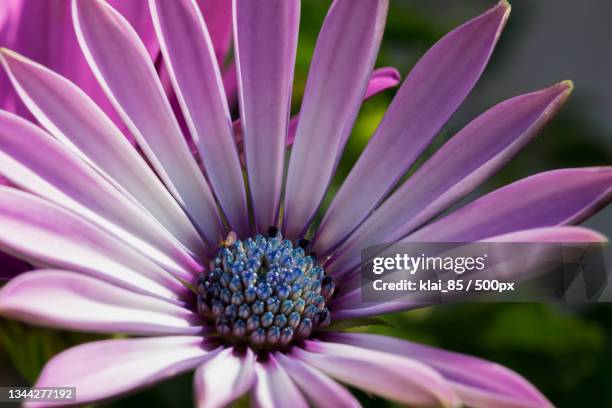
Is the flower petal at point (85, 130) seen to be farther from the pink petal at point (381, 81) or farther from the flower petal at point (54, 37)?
the pink petal at point (381, 81)

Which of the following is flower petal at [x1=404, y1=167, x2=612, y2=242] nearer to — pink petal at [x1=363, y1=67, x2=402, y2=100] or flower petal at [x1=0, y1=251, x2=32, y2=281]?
pink petal at [x1=363, y1=67, x2=402, y2=100]

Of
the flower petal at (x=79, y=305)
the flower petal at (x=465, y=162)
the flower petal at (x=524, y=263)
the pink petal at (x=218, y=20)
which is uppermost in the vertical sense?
the pink petal at (x=218, y=20)

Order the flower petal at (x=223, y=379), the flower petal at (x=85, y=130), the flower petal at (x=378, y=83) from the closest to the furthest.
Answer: the flower petal at (x=223, y=379), the flower petal at (x=85, y=130), the flower petal at (x=378, y=83)

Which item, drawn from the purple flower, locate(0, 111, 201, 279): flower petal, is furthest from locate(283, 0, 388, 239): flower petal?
locate(0, 111, 201, 279): flower petal

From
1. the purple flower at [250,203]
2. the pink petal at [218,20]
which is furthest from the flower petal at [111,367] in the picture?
the pink petal at [218,20]

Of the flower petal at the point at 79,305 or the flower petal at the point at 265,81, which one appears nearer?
the flower petal at the point at 79,305

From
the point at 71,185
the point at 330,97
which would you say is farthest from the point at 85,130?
the point at 330,97
